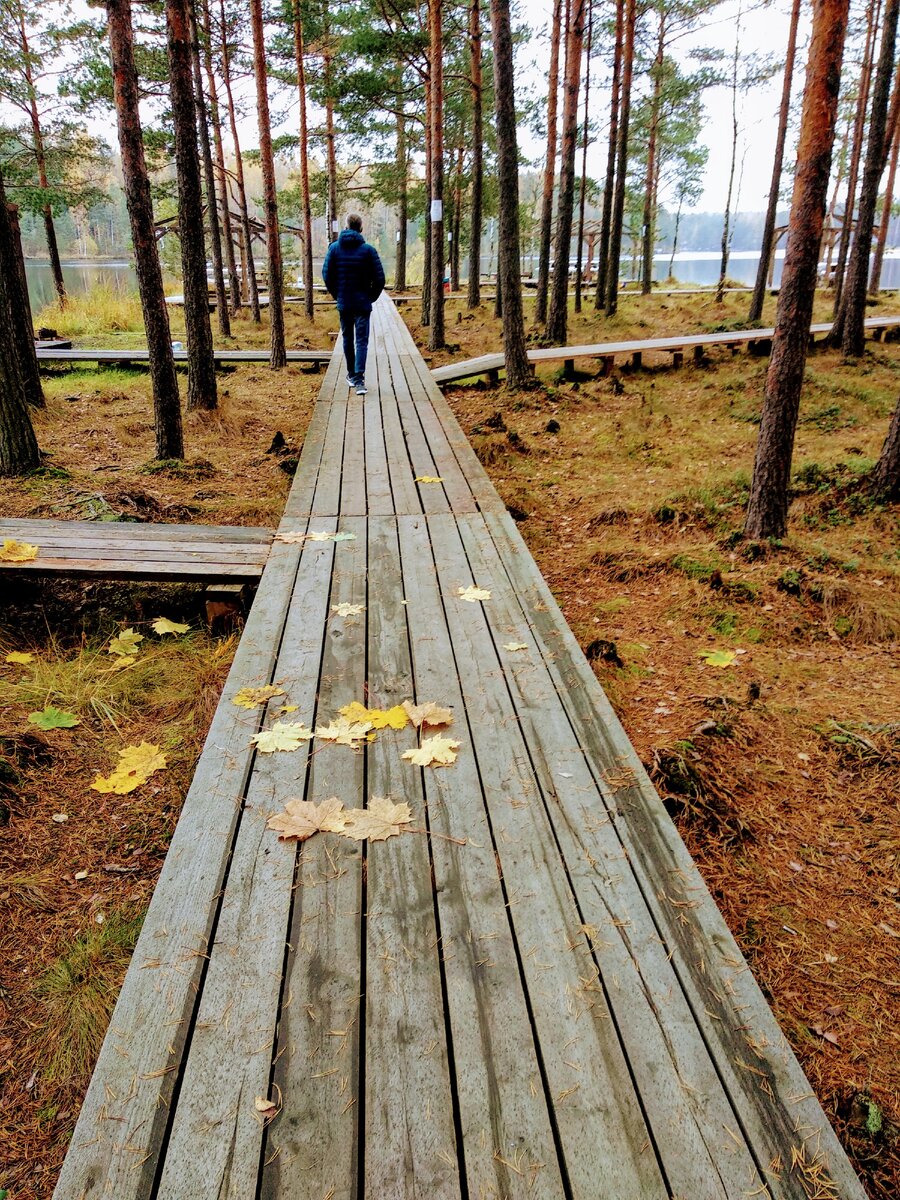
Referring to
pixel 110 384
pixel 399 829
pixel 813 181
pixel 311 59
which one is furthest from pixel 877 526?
pixel 311 59

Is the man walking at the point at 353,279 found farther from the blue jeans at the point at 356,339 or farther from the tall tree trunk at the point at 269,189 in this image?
the tall tree trunk at the point at 269,189

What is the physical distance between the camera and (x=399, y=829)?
1949 millimetres

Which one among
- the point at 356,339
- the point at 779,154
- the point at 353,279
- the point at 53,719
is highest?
the point at 779,154

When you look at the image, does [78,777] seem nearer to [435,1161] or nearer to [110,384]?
[435,1161]

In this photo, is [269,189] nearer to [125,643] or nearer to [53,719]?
[125,643]

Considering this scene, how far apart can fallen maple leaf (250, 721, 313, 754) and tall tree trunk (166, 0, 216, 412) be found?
740 cm

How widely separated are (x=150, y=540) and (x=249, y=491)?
85.4 inches

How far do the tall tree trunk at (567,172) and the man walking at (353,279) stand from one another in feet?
20.8

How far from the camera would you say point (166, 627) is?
3914 millimetres

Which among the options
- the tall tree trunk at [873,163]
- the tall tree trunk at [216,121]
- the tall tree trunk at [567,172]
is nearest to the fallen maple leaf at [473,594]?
the tall tree trunk at [873,163]

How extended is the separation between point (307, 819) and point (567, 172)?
1346cm

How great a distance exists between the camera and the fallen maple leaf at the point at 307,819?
1.93 meters

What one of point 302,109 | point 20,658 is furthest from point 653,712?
point 302,109

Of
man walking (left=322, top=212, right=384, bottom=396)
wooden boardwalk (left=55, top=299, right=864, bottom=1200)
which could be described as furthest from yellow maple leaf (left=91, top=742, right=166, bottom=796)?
man walking (left=322, top=212, right=384, bottom=396)
